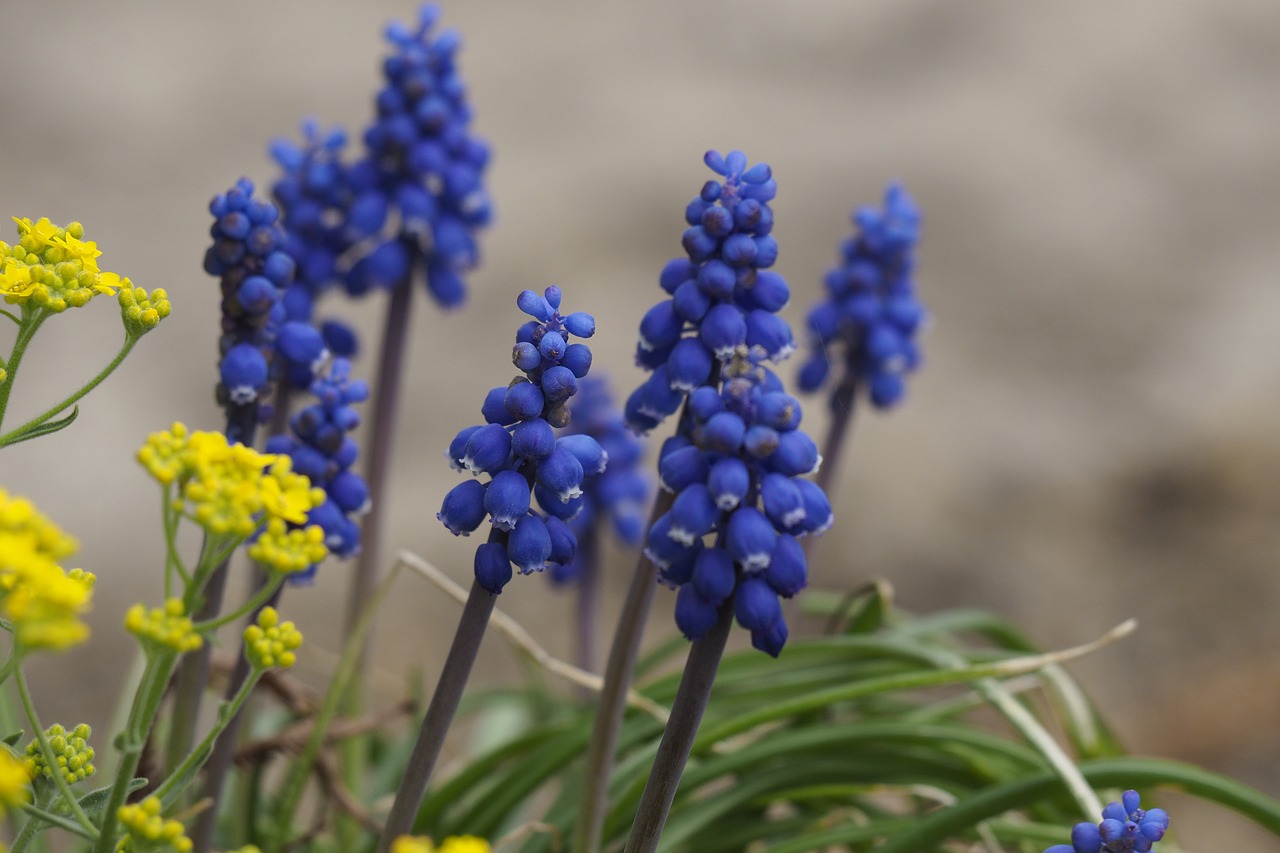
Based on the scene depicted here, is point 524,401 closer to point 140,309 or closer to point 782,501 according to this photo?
point 782,501

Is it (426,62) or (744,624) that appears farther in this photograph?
(426,62)

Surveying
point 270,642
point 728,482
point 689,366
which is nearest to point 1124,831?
point 728,482

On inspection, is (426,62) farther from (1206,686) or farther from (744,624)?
(1206,686)

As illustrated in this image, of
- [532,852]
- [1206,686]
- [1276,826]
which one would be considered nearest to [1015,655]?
[1276,826]

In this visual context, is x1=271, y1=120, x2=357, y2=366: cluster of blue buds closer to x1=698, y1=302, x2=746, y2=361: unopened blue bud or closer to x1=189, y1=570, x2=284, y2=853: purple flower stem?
x1=189, y1=570, x2=284, y2=853: purple flower stem

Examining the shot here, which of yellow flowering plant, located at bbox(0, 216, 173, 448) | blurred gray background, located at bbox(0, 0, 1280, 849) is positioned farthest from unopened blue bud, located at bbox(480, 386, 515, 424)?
blurred gray background, located at bbox(0, 0, 1280, 849)
